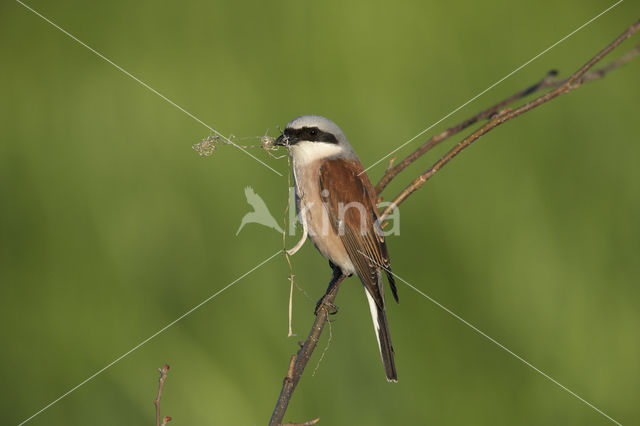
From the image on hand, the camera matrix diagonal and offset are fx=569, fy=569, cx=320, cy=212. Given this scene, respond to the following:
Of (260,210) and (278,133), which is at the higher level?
(278,133)

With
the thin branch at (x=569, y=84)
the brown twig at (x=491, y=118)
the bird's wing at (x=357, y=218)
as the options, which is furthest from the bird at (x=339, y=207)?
the thin branch at (x=569, y=84)

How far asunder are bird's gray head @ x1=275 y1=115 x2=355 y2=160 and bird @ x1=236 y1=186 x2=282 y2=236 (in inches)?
8.5

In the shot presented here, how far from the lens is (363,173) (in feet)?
6.49

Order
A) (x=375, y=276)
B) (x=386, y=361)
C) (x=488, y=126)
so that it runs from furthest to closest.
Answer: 1. (x=375, y=276)
2. (x=386, y=361)
3. (x=488, y=126)

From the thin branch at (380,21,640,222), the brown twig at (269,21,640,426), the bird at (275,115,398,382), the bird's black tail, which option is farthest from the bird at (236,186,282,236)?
the thin branch at (380,21,640,222)

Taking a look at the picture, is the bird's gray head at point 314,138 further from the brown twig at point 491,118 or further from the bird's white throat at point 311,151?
the brown twig at point 491,118

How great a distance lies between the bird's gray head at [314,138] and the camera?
1.91 meters

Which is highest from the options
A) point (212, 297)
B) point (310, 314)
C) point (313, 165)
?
point (313, 165)

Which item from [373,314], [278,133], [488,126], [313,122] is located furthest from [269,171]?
[488,126]

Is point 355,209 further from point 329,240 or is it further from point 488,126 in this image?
point 488,126

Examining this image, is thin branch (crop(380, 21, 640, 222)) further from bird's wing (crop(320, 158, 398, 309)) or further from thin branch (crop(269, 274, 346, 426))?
bird's wing (crop(320, 158, 398, 309))

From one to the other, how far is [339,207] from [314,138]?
256 millimetres

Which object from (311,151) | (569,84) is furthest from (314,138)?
(569,84)

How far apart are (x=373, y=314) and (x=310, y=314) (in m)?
0.23
